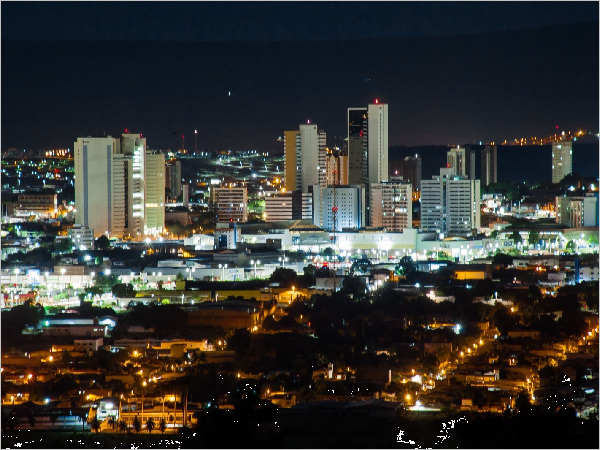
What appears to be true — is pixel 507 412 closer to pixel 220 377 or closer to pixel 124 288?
pixel 220 377

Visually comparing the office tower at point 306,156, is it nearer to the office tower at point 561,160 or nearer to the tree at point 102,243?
the tree at point 102,243

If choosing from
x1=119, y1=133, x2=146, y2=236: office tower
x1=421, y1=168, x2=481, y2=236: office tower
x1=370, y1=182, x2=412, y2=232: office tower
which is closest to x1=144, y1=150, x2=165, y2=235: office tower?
x1=119, y1=133, x2=146, y2=236: office tower

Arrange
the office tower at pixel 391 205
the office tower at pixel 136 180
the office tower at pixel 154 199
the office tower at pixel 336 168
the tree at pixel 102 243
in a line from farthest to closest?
the office tower at pixel 336 168 → the office tower at pixel 154 199 → the office tower at pixel 391 205 → the office tower at pixel 136 180 → the tree at pixel 102 243

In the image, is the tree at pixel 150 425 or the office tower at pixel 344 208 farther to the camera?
the office tower at pixel 344 208

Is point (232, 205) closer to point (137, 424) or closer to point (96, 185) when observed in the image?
point (96, 185)

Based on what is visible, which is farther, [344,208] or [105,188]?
[344,208]

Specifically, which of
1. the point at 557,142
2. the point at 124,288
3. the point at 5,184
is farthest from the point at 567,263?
the point at 557,142

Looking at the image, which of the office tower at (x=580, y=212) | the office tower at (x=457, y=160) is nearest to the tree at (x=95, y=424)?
the office tower at (x=580, y=212)

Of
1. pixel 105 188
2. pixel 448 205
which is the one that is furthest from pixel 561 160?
pixel 105 188
